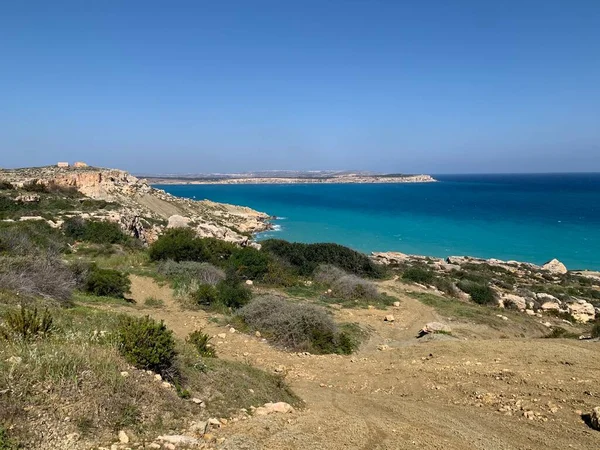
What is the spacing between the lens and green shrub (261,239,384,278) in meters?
25.8

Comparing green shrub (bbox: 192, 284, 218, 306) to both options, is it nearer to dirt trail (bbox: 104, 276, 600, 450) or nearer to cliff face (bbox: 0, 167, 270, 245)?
dirt trail (bbox: 104, 276, 600, 450)

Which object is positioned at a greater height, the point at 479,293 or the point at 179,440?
the point at 179,440

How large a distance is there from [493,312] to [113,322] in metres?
17.7

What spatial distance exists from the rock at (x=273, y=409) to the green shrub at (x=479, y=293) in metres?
20.0

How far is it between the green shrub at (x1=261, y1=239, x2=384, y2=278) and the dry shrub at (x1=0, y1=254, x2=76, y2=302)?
46.6 feet

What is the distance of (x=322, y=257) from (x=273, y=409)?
19925 millimetres

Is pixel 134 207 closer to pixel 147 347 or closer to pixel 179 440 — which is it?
pixel 147 347

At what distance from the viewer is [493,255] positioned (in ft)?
160

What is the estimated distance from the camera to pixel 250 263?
2125 cm

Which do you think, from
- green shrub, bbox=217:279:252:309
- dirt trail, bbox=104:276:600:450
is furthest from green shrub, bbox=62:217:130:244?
dirt trail, bbox=104:276:600:450

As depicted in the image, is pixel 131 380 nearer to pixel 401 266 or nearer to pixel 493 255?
pixel 401 266

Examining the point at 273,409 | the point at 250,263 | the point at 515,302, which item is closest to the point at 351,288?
the point at 250,263

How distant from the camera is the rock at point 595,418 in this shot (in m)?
6.62

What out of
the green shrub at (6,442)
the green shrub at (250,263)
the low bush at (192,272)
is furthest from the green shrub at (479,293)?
the green shrub at (6,442)
